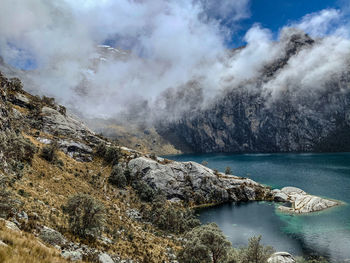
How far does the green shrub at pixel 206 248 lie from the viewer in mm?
33219

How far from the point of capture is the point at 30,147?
54562 mm

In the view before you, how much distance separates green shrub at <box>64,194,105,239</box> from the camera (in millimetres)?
30062

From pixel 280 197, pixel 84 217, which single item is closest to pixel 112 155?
pixel 84 217

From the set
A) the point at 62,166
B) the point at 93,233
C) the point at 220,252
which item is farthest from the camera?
the point at 62,166

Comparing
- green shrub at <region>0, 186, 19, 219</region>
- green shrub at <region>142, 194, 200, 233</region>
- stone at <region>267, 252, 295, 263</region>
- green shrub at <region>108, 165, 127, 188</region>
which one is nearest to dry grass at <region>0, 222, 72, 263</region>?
green shrub at <region>0, 186, 19, 219</region>

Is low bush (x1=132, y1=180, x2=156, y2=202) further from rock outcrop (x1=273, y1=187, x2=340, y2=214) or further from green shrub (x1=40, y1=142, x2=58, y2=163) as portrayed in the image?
rock outcrop (x1=273, y1=187, x2=340, y2=214)

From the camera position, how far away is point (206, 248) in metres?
33.2

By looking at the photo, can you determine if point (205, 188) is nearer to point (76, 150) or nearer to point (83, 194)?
point (76, 150)

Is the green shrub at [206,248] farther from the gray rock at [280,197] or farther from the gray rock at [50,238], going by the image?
the gray rock at [280,197]

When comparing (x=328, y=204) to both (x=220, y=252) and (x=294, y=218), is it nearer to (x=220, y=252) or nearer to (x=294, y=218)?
(x=294, y=218)

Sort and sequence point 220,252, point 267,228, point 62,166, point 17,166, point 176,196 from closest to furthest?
point 220,252
point 17,166
point 62,166
point 267,228
point 176,196

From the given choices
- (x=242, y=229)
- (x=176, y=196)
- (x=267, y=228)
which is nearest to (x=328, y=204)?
(x=267, y=228)

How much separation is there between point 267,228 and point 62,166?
70.1 meters

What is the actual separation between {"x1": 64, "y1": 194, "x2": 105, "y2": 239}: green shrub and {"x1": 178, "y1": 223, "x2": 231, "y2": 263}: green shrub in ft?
46.6
